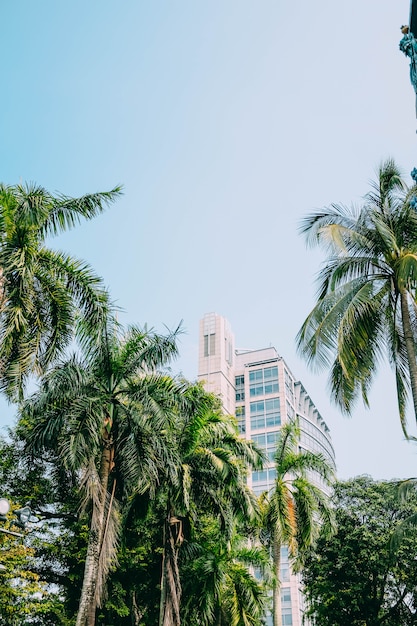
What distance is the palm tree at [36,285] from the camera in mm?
12031

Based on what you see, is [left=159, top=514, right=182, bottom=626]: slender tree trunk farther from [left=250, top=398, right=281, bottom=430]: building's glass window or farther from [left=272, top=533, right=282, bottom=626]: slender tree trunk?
[left=250, top=398, right=281, bottom=430]: building's glass window

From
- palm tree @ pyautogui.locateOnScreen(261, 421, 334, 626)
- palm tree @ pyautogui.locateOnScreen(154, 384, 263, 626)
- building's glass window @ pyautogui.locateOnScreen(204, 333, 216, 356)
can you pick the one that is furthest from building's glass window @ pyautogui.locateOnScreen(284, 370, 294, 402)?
palm tree @ pyautogui.locateOnScreen(154, 384, 263, 626)

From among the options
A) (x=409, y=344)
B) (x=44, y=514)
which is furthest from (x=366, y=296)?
(x=44, y=514)

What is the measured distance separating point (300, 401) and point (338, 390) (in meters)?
61.6

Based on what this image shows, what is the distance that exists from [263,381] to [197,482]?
4943cm

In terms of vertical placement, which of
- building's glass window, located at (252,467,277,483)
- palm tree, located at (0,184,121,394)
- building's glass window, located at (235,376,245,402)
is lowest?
palm tree, located at (0,184,121,394)

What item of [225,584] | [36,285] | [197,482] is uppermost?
[36,285]

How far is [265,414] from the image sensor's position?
217 feet

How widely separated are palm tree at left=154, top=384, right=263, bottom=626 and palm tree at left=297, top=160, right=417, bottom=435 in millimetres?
5478

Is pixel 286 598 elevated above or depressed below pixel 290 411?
below

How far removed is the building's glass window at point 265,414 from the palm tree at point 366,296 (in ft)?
173

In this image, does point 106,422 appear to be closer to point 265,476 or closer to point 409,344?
point 409,344

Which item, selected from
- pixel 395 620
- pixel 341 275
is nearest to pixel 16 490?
pixel 341 275

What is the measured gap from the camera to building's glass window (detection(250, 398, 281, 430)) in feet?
214
